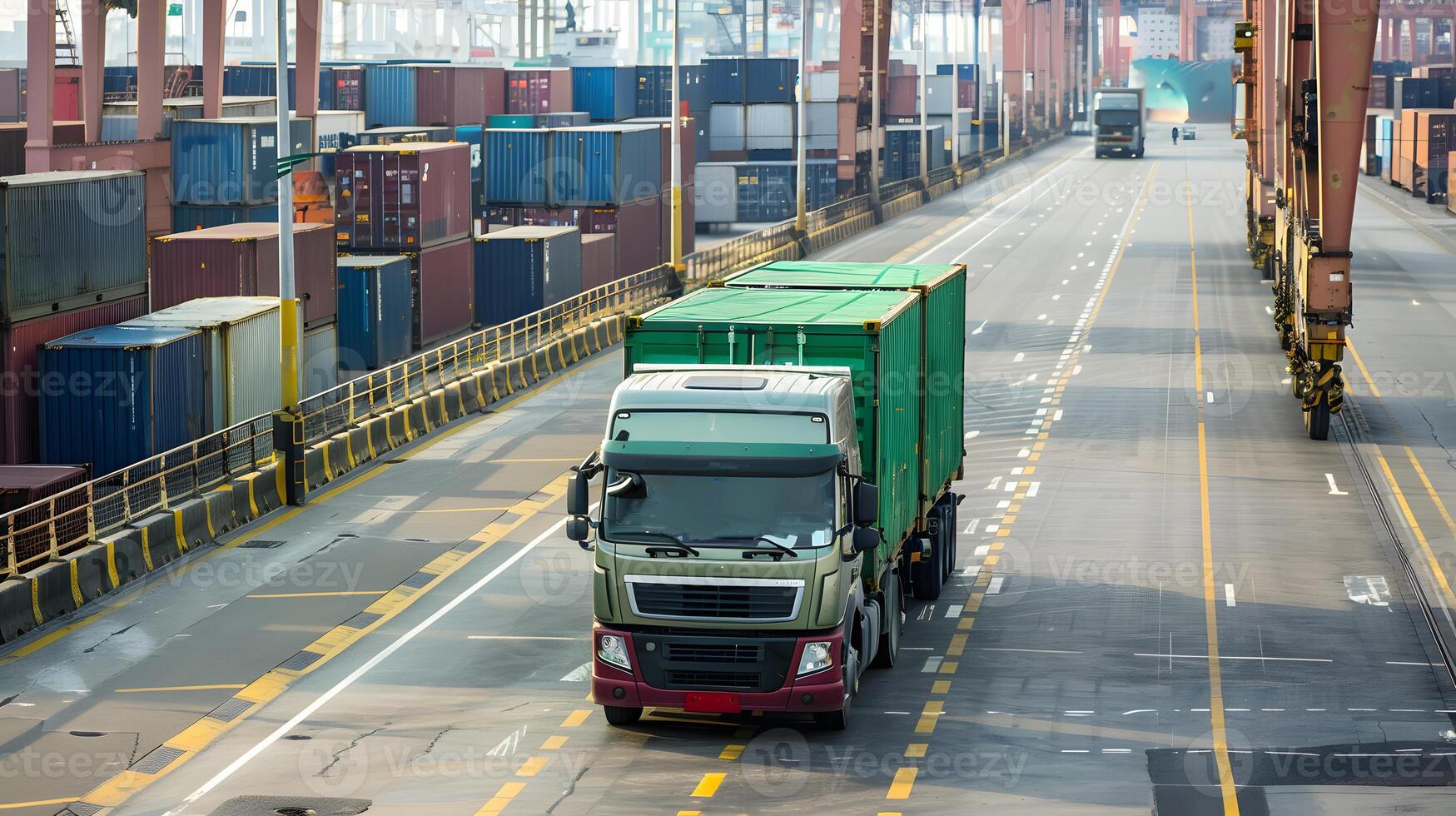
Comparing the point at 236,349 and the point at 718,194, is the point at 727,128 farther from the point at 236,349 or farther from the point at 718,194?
the point at 236,349

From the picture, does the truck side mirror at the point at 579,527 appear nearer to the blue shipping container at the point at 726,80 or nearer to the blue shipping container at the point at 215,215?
the blue shipping container at the point at 215,215

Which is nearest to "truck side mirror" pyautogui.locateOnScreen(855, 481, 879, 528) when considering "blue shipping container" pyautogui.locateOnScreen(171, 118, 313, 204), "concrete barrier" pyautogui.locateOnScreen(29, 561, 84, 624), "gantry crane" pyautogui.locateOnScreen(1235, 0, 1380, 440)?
"concrete barrier" pyautogui.locateOnScreen(29, 561, 84, 624)

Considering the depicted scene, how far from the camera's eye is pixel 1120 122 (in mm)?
142625

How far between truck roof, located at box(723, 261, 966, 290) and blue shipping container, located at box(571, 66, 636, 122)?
6750 centimetres

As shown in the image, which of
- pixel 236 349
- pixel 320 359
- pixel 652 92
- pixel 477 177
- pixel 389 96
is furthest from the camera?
pixel 652 92

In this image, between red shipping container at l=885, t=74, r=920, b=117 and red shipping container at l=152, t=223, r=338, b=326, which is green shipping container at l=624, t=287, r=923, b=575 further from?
red shipping container at l=885, t=74, r=920, b=117

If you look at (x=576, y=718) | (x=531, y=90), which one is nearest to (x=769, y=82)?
(x=531, y=90)

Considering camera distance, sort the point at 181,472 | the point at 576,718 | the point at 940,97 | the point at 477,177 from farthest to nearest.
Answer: the point at 940,97 < the point at 477,177 < the point at 181,472 < the point at 576,718

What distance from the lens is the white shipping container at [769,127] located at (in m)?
106

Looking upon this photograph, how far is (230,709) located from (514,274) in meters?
34.8

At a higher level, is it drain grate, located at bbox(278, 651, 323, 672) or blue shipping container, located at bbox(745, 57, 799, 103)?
blue shipping container, located at bbox(745, 57, 799, 103)

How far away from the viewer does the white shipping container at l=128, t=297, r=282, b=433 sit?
110 feet

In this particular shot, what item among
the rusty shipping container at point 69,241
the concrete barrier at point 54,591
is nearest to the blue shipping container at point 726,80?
the rusty shipping container at point 69,241

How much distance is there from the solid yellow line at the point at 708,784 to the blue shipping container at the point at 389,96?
58.8 meters
